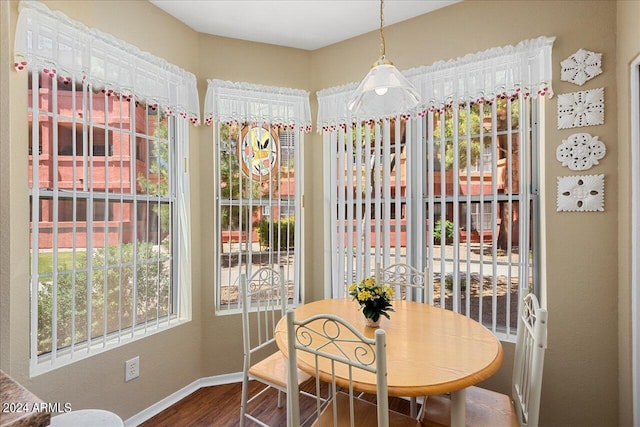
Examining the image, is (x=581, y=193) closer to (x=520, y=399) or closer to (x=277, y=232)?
(x=520, y=399)

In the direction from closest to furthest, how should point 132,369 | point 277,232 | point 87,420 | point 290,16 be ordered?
point 87,420, point 132,369, point 290,16, point 277,232

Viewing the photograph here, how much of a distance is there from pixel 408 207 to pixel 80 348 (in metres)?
2.28

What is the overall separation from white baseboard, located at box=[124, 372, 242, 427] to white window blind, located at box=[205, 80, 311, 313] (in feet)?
1.72

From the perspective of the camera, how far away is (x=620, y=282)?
1.79 meters

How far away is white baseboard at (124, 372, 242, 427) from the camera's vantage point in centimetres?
214

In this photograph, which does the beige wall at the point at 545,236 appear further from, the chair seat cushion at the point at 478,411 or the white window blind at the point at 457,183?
the chair seat cushion at the point at 478,411

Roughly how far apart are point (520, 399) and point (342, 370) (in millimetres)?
873

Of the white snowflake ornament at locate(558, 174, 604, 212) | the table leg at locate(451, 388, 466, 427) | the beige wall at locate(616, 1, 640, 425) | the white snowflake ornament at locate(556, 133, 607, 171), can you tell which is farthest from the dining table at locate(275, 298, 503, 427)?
the white snowflake ornament at locate(556, 133, 607, 171)

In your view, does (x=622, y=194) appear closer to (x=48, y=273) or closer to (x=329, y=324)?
(x=329, y=324)

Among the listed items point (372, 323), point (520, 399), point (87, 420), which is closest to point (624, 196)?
point (520, 399)

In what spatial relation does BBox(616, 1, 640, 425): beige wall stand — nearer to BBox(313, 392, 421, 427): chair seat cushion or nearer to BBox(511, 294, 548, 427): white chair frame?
BBox(511, 294, 548, 427): white chair frame

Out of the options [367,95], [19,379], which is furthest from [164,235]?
[367,95]

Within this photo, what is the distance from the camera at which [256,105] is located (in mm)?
2674

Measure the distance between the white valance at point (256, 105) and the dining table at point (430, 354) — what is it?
61.7 inches
